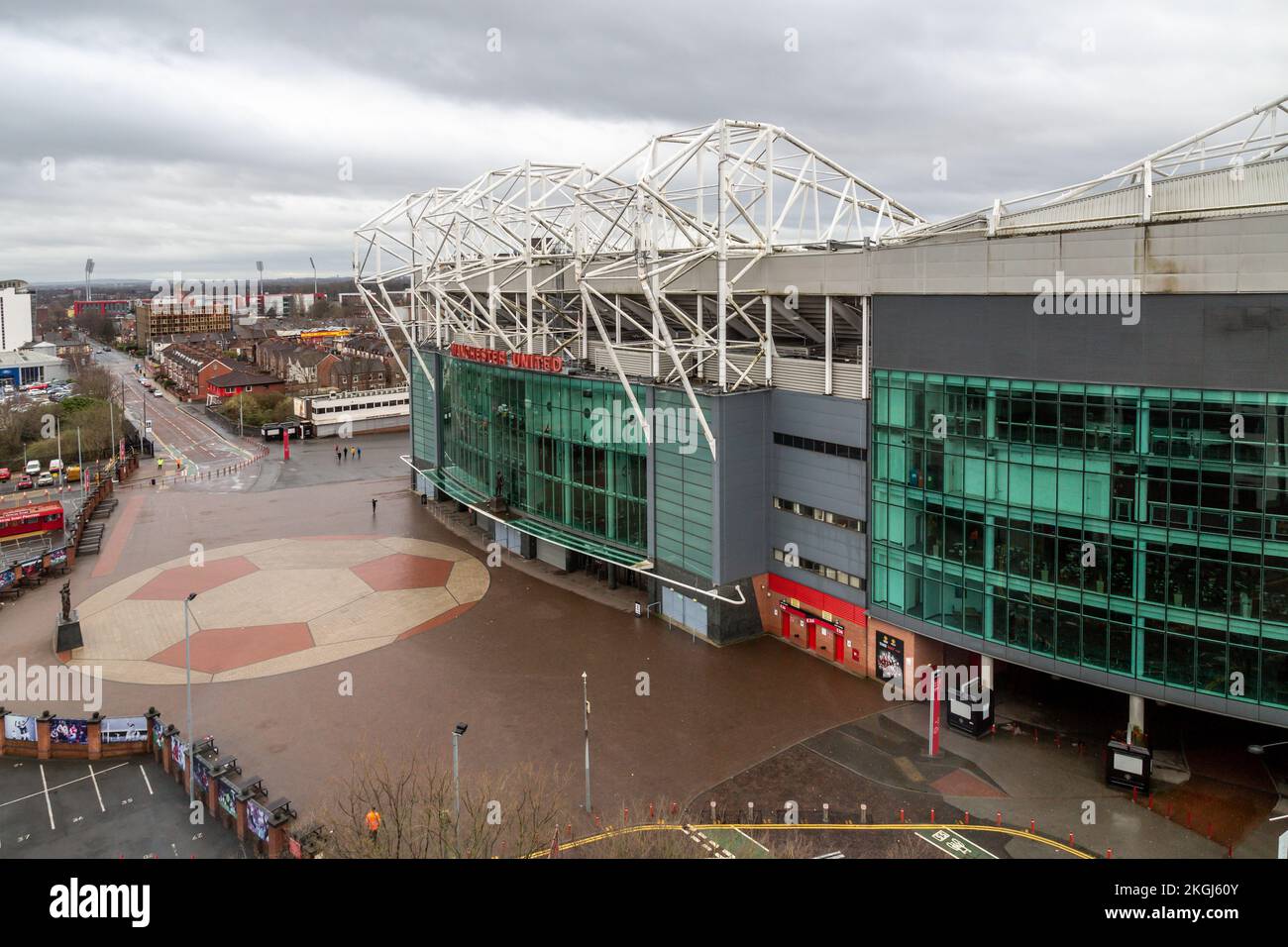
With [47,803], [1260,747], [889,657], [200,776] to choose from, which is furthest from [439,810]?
[1260,747]

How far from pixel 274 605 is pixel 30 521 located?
22.3 metres

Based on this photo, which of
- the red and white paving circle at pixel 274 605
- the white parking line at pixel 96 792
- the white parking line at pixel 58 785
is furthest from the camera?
the red and white paving circle at pixel 274 605

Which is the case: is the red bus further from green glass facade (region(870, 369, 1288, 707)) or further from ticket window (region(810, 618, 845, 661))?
green glass facade (region(870, 369, 1288, 707))

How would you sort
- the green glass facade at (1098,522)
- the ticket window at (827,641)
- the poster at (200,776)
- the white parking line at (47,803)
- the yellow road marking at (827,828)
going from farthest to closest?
the ticket window at (827,641)
the poster at (200,776)
the white parking line at (47,803)
the green glass facade at (1098,522)
the yellow road marking at (827,828)

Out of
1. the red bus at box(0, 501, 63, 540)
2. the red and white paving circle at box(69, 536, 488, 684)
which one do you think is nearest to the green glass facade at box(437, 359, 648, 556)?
the red and white paving circle at box(69, 536, 488, 684)

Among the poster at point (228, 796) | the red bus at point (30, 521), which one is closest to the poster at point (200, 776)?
the poster at point (228, 796)

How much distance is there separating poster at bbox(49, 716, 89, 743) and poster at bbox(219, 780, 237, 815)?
630cm

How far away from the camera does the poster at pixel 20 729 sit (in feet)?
88.0

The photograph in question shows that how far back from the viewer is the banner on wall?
70.4 feet

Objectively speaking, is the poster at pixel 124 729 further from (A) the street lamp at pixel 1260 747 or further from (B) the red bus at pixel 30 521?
(A) the street lamp at pixel 1260 747

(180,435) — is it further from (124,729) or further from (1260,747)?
(1260,747)

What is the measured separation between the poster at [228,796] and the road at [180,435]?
168ft

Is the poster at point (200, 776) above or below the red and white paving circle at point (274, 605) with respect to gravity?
below
